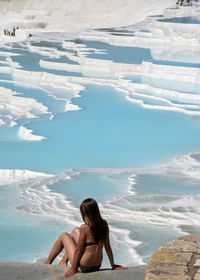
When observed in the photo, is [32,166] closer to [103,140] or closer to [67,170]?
[67,170]

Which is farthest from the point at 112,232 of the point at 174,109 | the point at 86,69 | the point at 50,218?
the point at 86,69

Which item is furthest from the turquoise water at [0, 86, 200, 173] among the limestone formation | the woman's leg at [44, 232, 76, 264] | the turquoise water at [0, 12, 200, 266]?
the limestone formation

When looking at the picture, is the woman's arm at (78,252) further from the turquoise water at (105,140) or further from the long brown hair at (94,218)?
the turquoise water at (105,140)

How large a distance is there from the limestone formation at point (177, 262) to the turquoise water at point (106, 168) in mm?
1352

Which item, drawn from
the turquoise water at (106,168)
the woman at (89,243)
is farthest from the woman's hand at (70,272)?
the turquoise water at (106,168)

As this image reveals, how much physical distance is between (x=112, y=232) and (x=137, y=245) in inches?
11.5

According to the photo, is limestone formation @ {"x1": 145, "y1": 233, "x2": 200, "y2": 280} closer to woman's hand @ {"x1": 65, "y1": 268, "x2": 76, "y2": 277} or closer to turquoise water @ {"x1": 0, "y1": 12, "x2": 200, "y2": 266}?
woman's hand @ {"x1": 65, "y1": 268, "x2": 76, "y2": 277}

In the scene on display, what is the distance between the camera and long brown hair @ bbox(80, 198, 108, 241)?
2.34 meters

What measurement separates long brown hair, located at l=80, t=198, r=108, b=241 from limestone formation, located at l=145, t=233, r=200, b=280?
0.97ft

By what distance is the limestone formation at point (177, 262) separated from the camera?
6.88ft

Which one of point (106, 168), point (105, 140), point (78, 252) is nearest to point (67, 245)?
point (78, 252)

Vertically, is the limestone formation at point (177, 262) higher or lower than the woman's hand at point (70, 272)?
higher

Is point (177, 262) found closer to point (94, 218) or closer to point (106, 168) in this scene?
point (94, 218)

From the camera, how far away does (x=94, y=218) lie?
2381 millimetres
